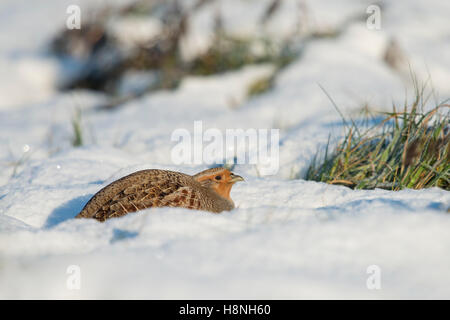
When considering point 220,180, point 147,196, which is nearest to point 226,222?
point 147,196

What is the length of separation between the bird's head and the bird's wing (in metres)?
0.24

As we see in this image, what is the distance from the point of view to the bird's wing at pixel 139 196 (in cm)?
246

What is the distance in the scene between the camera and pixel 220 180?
112 inches

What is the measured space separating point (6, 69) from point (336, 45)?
5.24 metres

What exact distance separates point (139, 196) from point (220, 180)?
527mm

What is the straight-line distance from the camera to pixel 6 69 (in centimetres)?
826

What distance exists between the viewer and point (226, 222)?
212 cm

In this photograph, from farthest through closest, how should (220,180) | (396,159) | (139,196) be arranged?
(396,159) < (220,180) < (139,196)

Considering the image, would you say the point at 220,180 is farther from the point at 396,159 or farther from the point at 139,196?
the point at 396,159

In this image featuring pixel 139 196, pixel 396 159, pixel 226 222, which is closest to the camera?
pixel 226 222

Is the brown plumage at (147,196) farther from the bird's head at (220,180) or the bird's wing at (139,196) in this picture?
the bird's head at (220,180)

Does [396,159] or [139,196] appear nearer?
[139,196]

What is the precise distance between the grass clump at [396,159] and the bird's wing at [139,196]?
95cm

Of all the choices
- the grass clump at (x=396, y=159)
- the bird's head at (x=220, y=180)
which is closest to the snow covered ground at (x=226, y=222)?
the bird's head at (x=220, y=180)
